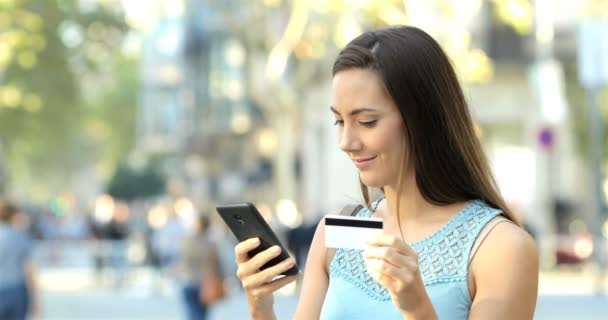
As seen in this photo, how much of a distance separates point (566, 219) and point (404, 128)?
38724 millimetres

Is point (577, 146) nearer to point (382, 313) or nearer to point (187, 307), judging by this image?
point (187, 307)

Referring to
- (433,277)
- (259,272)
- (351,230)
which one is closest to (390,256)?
(351,230)

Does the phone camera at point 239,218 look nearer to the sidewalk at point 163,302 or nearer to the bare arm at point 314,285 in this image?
the bare arm at point 314,285

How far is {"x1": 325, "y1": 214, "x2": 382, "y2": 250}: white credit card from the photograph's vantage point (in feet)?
9.35

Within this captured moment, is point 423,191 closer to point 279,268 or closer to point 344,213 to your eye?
point 344,213

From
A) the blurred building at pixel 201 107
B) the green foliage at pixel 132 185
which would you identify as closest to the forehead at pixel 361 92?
the blurred building at pixel 201 107

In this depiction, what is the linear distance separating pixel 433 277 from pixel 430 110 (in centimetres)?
37

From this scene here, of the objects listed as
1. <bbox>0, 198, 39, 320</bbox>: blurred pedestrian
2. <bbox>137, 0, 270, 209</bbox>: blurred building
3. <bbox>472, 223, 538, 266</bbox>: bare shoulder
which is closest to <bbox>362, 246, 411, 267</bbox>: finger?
<bbox>472, 223, 538, 266</bbox>: bare shoulder

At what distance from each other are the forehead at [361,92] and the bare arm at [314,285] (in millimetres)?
402

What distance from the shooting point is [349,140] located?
313cm

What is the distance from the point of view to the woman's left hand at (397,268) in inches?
109

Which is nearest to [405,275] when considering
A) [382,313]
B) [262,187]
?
[382,313]

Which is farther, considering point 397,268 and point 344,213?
point 344,213

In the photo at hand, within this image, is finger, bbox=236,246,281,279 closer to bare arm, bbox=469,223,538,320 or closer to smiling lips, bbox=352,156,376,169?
smiling lips, bbox=352,156,376,169
